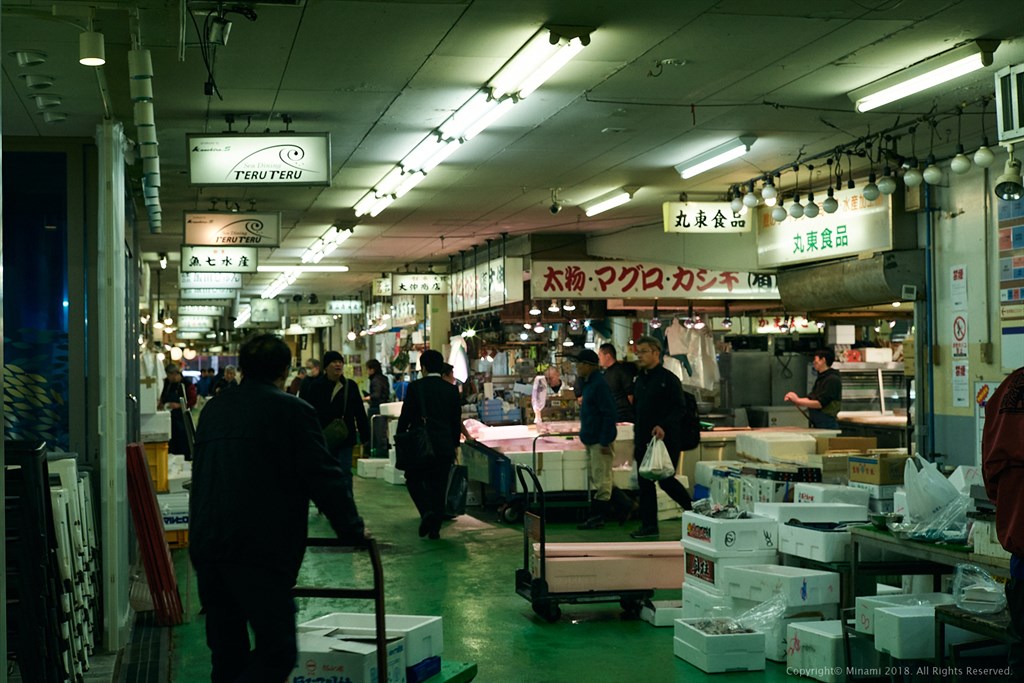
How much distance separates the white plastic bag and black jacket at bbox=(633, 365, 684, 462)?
1.11 ft

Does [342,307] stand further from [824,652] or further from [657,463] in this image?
[824,652]

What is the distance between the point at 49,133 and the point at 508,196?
6773mm

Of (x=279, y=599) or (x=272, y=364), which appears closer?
(x=279, y=599)

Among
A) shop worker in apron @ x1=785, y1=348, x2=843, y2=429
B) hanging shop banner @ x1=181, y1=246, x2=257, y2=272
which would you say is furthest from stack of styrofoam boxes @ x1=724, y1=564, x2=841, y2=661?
hanging shop banner @ x1=181, y1=246, x2=257, y2=272

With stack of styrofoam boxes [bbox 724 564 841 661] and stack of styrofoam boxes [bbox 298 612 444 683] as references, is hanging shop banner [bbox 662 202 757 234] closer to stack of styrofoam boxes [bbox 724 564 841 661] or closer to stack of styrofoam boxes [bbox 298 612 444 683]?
stack of styrofoam boxes [bbox 724 564 841 661]

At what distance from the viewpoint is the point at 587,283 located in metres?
16.9

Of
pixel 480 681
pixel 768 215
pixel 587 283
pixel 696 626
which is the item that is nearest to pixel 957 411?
pixel 768 215

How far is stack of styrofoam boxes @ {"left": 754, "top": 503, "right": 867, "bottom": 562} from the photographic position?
22.8ft

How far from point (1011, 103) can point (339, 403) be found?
748 cm

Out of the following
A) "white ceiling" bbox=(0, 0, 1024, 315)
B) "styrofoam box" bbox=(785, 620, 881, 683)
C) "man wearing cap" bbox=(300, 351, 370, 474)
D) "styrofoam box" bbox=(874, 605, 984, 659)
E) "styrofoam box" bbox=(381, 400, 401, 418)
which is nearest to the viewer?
"styrofoam box" bbox=(874, 605, 984, 659)

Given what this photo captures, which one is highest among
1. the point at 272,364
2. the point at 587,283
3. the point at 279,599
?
the point at 587,283

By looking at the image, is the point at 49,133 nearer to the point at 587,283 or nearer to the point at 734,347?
the point at 587,283

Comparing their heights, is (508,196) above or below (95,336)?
above

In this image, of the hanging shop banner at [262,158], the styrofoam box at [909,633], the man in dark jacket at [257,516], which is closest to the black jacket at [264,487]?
the man in dark jacket at [257,516]
